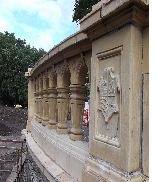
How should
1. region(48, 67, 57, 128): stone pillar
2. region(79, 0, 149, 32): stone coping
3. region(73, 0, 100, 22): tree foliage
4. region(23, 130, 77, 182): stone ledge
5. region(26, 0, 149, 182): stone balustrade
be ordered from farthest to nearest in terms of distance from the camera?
1. region(73, 0, 100, 22): tree foliage
2. region(48, 67, 57, 128): stone pillar
3. region(23, 130, 77, 182): stone ledge
4. region(26, 0, 149, 182): stone balustrade
5. region(79, 0, 149, 32): stone coping

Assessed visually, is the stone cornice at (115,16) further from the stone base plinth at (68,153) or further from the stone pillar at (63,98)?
the stone pillar at (63,98)

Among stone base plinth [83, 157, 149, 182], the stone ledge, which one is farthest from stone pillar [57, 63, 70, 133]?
stone base plinth [83, 157, 149, 182]

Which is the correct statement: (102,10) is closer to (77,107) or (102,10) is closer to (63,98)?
(77,107)

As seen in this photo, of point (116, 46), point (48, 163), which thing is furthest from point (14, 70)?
point (116, 46)

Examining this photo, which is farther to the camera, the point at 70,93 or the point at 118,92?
the point at 70,93

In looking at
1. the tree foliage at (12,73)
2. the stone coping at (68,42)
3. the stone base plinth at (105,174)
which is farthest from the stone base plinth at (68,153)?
the tree foliage at (12,73)

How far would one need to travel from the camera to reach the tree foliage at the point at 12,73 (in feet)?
124

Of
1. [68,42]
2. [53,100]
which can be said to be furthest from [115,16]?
[53,100]

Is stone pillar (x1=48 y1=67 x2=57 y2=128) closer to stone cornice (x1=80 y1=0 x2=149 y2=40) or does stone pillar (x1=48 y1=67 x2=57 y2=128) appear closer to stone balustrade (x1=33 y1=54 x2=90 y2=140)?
stone balustrade (x1=33 y1=54 x2=90 y2=140)

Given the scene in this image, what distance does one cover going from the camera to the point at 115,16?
117 inches

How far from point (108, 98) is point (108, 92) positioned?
6 cm

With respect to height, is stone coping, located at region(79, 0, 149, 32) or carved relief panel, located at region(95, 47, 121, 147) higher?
stone coping, located at region(79, 0, 149, 32)

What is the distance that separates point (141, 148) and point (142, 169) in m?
0.18

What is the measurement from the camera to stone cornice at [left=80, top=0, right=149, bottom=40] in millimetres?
2736
